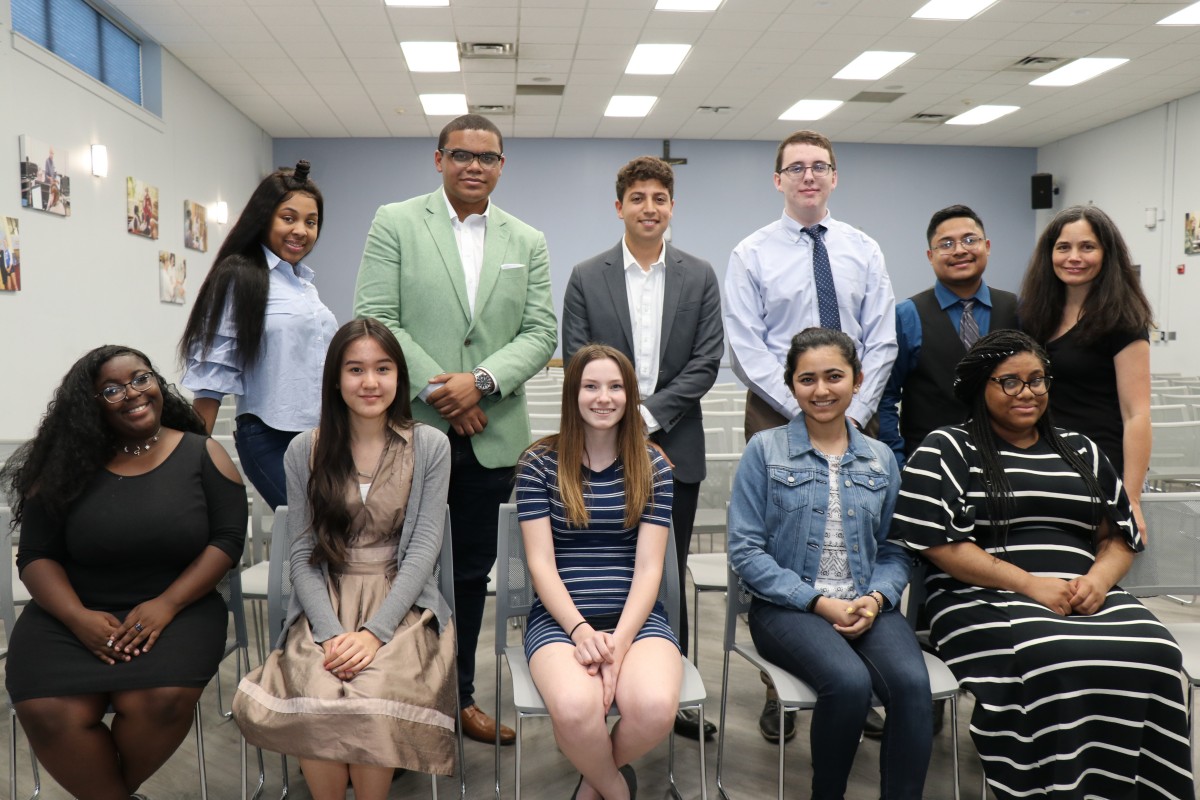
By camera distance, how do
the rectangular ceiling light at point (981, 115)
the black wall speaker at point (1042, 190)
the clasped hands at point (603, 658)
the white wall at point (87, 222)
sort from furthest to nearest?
the black wall speaker at point (1042, 190)
the rectangular ceiling light at point (981, 115)
the white wall at point (87, 222)
the clasped hands at point (603, 658)

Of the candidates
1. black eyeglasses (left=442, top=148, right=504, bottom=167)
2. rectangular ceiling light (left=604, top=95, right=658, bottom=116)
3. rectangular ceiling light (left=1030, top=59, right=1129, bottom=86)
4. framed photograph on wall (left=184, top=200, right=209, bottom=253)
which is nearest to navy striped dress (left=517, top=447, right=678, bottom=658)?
black eyeglasses (left=442, top=148, right=504, bottom=167)

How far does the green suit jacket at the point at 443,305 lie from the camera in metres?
2.55

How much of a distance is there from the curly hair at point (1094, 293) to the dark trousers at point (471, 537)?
A: 5.58ft

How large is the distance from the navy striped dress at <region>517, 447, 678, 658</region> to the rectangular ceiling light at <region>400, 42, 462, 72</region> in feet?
22.1

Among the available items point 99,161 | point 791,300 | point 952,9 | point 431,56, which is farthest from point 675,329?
point 431,56

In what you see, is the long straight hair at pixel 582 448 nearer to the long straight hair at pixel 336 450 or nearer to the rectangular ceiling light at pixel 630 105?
the long straight hair at pixel 336 450

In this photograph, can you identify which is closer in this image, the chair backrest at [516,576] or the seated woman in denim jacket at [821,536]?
the seated woman in denim jacket at [821,536]

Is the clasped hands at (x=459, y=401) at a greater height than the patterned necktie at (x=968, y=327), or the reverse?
the patterned necktie at (x=968, y=327)

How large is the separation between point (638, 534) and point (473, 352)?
0.75 m

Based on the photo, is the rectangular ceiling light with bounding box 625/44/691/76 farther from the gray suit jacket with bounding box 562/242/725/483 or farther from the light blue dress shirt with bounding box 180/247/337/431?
the light blue dress shirt with bounding box 180/247/337/431

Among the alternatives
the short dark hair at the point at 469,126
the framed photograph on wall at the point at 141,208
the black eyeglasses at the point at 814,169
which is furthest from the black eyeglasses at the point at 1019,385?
the framed photograph on wall at the point at 141,208

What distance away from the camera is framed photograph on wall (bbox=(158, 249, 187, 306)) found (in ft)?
26.0

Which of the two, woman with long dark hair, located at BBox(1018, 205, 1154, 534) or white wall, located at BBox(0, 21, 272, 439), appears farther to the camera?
white wall, located at BBox(0, 21, 272, 439)

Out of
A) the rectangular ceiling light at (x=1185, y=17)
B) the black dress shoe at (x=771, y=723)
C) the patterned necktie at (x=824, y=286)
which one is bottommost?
the black dress shoe at (x=771, y=723)
